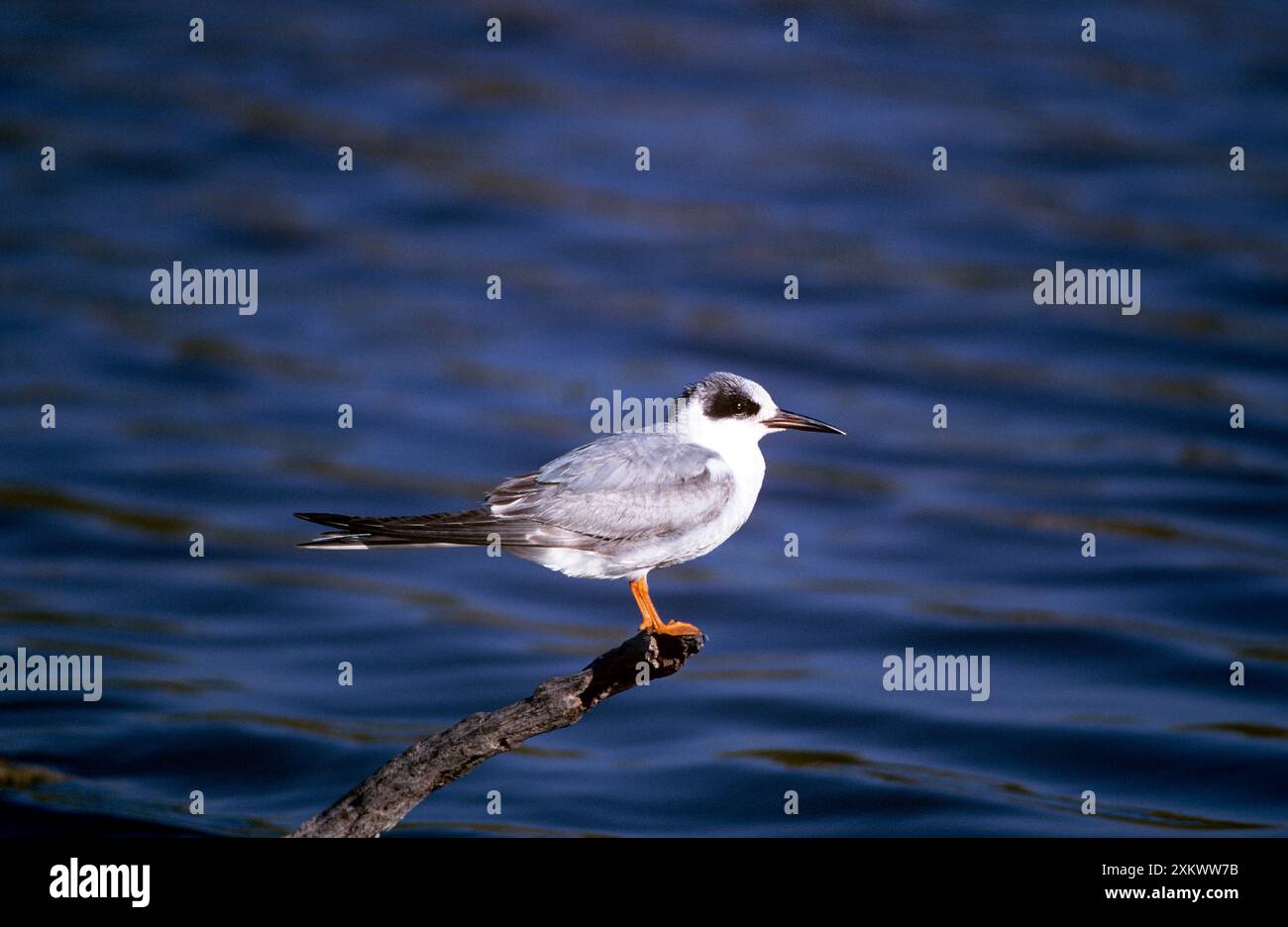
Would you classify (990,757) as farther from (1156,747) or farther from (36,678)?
(36,678)

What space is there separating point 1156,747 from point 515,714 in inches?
547

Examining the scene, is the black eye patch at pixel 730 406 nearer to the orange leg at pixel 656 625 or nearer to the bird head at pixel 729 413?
the bird head at pixel 729 413

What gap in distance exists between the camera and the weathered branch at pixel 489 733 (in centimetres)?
962

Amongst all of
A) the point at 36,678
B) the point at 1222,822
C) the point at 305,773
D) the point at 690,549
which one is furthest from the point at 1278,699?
the point at 36,678

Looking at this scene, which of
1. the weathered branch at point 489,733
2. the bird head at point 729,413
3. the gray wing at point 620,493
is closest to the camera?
the weathered branch at point 489,733

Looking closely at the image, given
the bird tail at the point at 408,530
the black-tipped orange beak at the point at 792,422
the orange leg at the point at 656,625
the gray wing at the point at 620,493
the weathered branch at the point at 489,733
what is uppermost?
the black-tipped orange beak at the point at 792,422

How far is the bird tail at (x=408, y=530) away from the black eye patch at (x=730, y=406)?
166 centimetres

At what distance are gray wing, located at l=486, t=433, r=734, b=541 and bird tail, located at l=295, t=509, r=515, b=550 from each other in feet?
0.78

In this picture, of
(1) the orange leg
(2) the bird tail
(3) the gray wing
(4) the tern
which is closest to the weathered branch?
(1) the orange leg

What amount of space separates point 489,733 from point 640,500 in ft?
5.84

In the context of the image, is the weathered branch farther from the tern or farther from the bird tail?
the bird tail

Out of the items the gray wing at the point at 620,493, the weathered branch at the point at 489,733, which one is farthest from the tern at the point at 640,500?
the weathered branch at the point at 489,733

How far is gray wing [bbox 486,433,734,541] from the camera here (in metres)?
9.98

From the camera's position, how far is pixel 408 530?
29.1ft
